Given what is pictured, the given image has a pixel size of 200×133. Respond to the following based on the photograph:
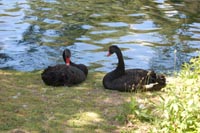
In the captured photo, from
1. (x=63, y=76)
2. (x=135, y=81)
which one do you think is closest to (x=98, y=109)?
(x=135, y=81)

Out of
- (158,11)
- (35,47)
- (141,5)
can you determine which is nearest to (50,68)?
(35,47)

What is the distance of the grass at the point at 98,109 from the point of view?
192 inches

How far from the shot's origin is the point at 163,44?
1323 cm

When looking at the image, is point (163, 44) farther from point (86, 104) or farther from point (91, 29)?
point (86, 104)

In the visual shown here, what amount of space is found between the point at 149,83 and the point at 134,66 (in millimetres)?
3157

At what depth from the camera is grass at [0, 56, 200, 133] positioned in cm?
488

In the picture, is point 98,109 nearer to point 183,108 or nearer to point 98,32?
point 183,108

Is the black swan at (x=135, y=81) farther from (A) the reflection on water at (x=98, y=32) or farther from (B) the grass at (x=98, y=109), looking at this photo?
(A) the reflection on water at (x=98, y=32)

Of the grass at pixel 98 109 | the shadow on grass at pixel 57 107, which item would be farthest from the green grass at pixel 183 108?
the shadow on grass at pixel 57 107

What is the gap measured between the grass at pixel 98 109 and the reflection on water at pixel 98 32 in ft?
10.0

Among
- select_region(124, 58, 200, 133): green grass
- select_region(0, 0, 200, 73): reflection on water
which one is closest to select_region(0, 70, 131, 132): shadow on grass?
select_region(124, 58, 200, 133): green grass

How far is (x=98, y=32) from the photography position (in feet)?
48.2

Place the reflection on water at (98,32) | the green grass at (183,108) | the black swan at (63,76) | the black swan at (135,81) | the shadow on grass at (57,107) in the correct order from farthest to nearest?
the reflection on water at (98,32), the black swan at (63,76), the black swan at (135,81), the shadow on grass at (57,107), the green grass at (183,108)

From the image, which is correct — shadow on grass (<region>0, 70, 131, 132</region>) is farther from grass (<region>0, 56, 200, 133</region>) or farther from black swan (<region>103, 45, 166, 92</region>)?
black swan (<region>103, 45, 166, 92</region>)
